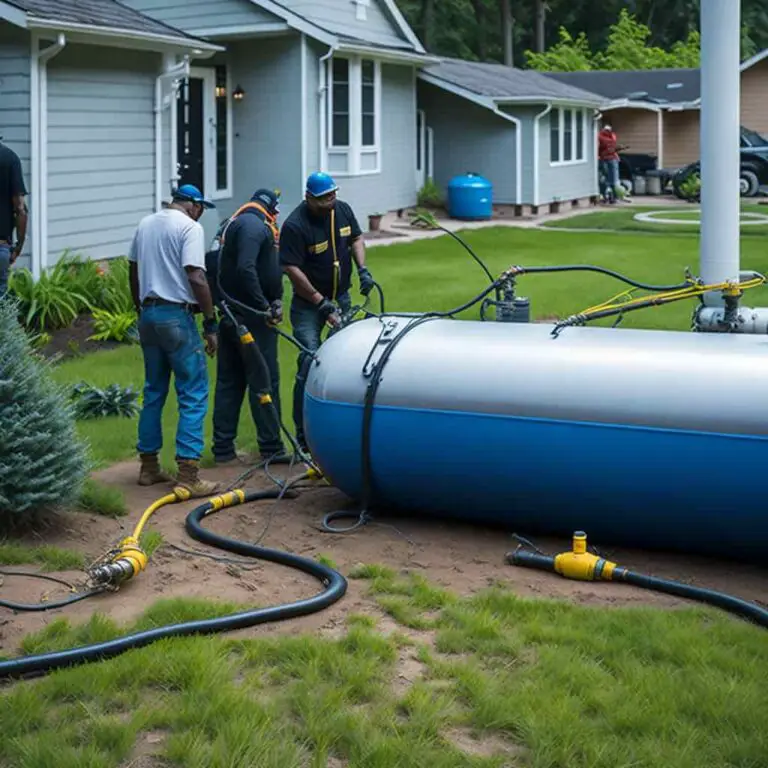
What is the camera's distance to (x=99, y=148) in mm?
16797

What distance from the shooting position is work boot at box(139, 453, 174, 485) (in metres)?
7.95

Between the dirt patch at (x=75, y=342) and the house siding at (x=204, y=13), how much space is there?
33.3ft

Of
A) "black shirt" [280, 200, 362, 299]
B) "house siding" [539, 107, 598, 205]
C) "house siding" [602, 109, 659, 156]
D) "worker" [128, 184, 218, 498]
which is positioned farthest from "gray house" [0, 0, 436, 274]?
"house siding" [602, 109, 659, 156]

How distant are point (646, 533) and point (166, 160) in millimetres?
13650

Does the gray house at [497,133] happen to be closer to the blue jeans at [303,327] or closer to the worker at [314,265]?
the worker at [314,265]

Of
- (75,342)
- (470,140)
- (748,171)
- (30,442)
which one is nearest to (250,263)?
(30,442)

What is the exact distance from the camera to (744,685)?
4.75 meters

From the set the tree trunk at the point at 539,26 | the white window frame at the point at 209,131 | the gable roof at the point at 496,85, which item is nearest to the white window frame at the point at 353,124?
the white window frame at the point at 209,131

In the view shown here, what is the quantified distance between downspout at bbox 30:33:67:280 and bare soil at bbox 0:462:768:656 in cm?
829

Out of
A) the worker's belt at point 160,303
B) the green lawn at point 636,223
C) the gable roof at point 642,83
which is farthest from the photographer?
the gable roof at point 642,83

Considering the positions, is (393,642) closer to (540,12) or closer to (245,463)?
(245,463)

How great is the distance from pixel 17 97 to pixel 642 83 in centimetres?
2920

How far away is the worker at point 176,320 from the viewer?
25.1 feet

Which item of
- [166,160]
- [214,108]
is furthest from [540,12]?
[166,160]
